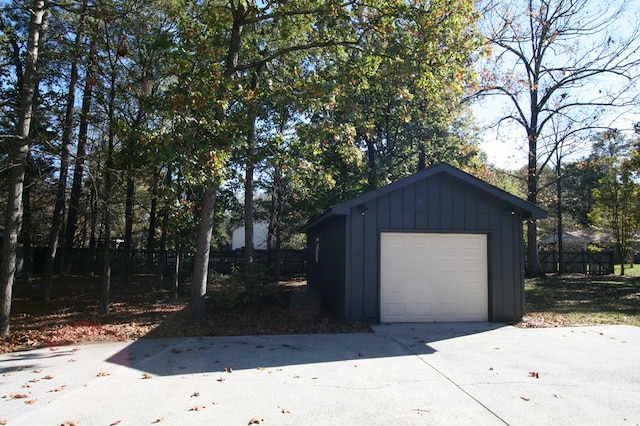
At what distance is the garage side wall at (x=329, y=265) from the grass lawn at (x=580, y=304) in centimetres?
398

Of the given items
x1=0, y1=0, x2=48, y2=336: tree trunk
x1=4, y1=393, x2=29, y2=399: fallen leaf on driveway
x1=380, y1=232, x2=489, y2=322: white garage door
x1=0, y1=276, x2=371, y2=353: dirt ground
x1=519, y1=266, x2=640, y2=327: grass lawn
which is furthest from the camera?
x1=519, y1=266, x2=640, y2=327: grass lawn

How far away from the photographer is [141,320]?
32.1 ft

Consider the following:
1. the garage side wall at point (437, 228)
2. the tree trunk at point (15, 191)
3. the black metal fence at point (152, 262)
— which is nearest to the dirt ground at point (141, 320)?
the tree trunk at point (15, 191)

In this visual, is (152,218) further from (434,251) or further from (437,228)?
(437,228)

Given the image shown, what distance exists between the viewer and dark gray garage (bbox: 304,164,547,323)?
9.30 meters

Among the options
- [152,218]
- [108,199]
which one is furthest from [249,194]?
[152,218]

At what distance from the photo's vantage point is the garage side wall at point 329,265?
9641 mm

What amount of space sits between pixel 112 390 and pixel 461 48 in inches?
358

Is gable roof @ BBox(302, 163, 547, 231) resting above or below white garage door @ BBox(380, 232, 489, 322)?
above

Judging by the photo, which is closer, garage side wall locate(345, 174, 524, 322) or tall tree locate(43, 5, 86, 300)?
garage side wall locate(345, 174, 524, 322)

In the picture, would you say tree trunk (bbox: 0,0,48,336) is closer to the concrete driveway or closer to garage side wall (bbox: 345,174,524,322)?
the concrete driveway

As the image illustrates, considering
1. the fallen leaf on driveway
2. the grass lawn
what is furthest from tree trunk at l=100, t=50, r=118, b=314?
the grass lawn

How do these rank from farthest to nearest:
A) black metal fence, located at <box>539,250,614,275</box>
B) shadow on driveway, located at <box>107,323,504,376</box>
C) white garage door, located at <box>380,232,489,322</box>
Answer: black metal fence, located at <box>539,250,614,275</box> → white garage door, located at <box>380,232,489,322</box> → shadow on driveway, located at <box>107,323,504,376</box>

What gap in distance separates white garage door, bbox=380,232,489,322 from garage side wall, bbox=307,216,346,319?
91 centimetres
